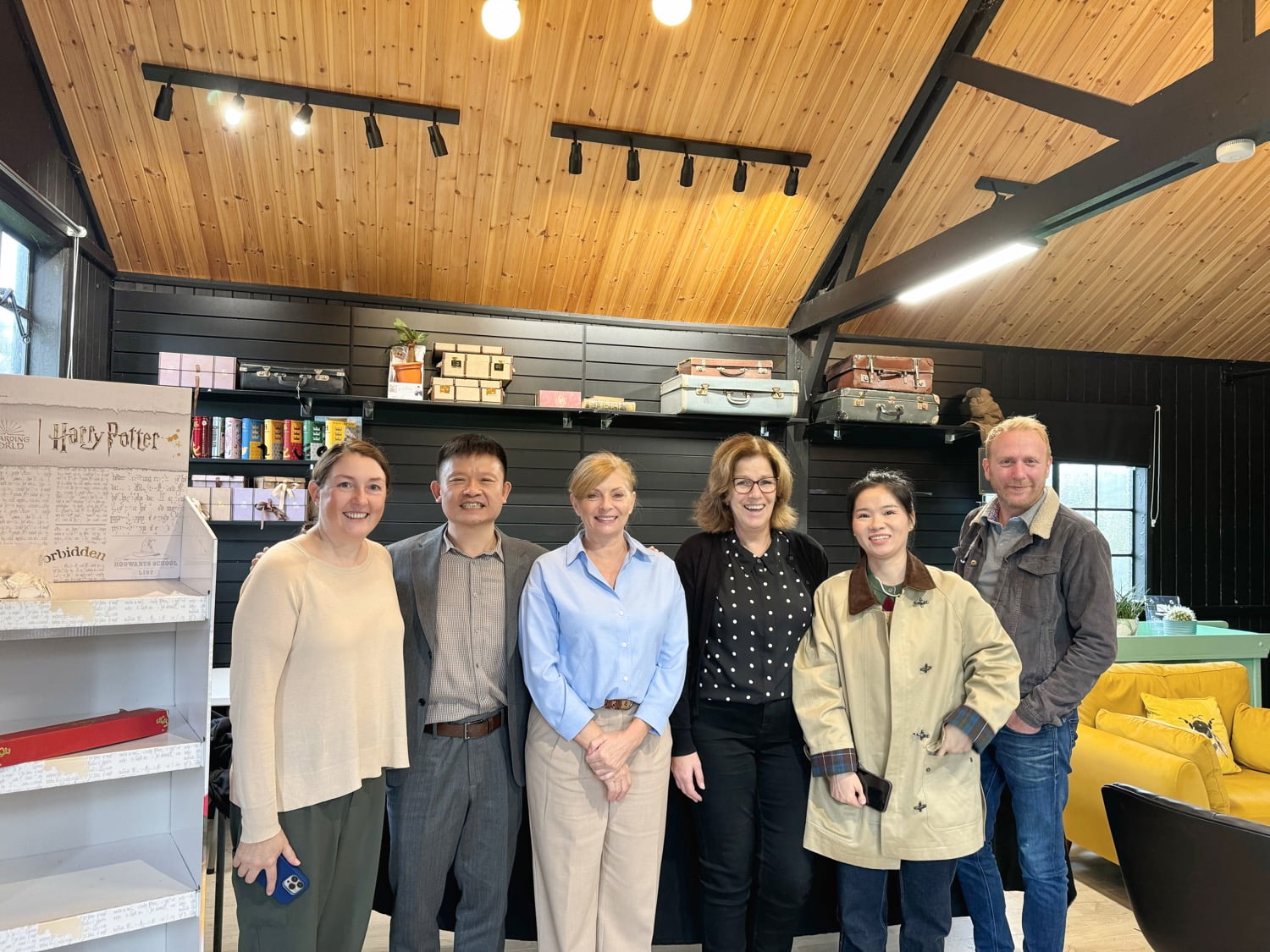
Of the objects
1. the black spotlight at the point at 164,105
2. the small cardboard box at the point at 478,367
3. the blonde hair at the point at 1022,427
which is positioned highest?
the black spotlight at the point at 164,105

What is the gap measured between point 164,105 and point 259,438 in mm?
1752

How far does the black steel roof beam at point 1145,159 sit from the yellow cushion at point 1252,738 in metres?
2.43

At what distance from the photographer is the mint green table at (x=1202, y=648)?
4.65 meters

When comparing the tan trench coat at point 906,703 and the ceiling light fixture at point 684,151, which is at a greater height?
the ceiling light fixture at point 684,151

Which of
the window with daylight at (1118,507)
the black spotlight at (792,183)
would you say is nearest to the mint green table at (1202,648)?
the window with daylight at (1118,507)

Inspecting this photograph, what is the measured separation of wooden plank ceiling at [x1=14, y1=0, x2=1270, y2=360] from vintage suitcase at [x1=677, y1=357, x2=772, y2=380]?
567mm

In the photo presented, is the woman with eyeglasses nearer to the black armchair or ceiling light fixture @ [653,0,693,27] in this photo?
the black armchair

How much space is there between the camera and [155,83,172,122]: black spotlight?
407 centimetres

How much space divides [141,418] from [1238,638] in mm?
5369

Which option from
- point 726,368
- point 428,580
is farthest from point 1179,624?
point 428,580

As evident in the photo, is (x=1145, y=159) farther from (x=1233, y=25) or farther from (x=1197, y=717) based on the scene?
(x=1197, y=717)

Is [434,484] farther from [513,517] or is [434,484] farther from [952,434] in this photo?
[952,434]

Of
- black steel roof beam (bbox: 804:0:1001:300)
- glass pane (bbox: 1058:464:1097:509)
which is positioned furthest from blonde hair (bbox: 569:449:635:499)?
glass pane (bbox: 1058:464:1097:509)

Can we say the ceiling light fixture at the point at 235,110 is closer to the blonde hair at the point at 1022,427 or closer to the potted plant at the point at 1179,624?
the blonde hair at the point at 1022,427
